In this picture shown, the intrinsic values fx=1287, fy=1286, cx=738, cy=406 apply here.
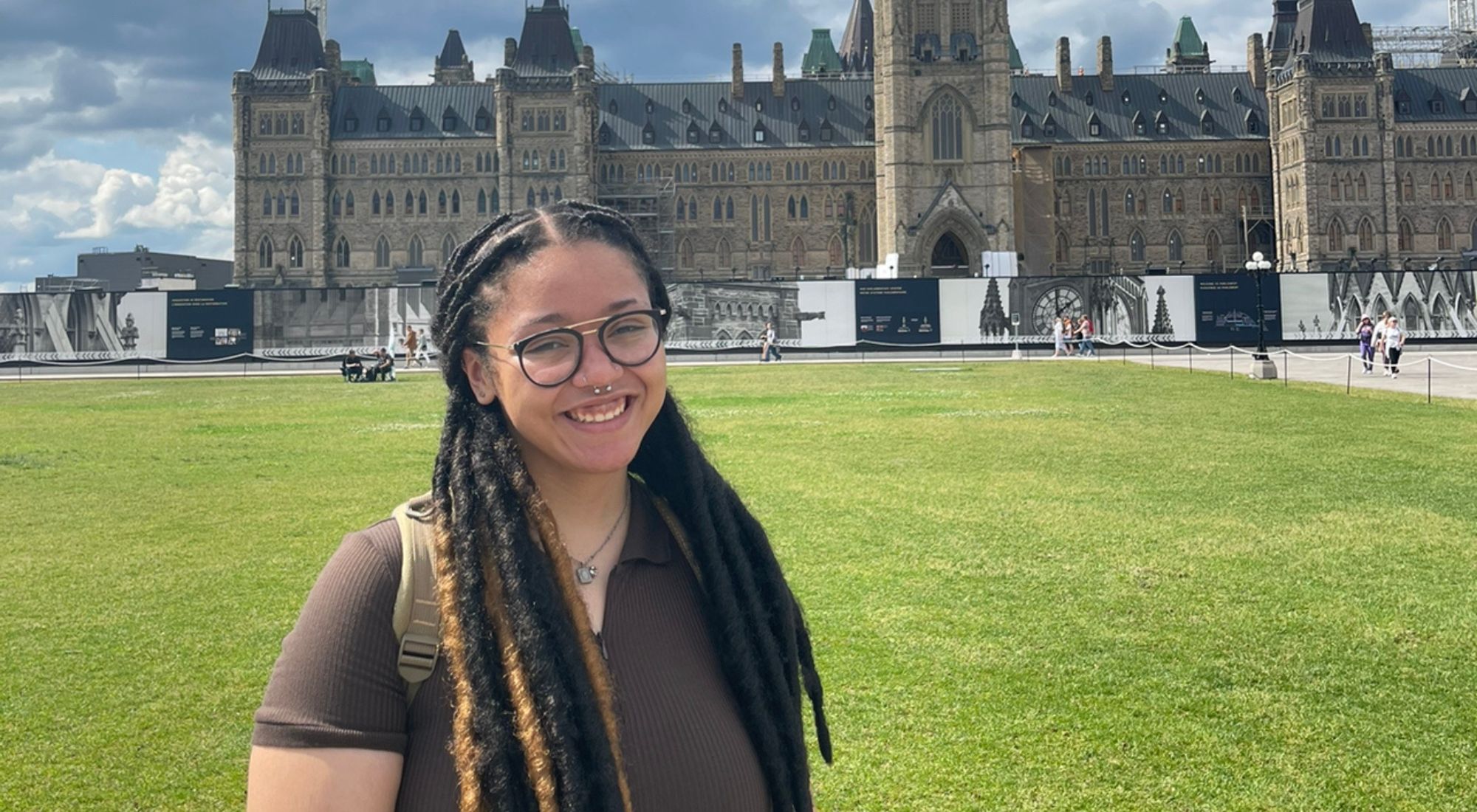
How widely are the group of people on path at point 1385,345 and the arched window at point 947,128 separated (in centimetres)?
4494

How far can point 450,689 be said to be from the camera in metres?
2.11

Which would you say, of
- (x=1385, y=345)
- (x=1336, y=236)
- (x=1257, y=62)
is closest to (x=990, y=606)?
(x=1385, y=345)

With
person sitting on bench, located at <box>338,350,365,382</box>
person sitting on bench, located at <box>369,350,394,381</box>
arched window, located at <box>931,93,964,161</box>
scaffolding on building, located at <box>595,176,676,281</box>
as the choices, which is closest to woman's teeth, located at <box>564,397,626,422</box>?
person sitting on bench, located at <box>369,350,394,381</box>

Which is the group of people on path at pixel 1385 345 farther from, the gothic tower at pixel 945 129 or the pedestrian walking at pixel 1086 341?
the gothic tower at pixel 945 129

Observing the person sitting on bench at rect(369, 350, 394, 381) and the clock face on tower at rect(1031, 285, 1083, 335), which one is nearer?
the person sitting on bench at rect(369, 350, 394, 381)

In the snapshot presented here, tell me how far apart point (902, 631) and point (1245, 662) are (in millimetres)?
1698

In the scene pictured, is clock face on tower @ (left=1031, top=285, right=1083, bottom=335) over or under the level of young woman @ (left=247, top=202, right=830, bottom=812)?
over

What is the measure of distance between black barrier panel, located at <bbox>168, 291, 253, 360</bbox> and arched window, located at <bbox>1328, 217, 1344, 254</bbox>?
228 feet

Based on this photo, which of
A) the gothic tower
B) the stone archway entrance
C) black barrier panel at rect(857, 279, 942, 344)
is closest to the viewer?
black barrier panel at rect(857, 279, 942, 344)

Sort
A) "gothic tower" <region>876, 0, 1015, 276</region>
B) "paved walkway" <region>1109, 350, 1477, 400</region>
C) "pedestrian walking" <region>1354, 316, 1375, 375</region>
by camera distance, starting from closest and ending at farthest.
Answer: "paved walkway" <region>1109, 350, 1477, 400</region> → "pedestrian walking" <region>1354, 316, 1375, 375</region> → "gothic tower" <region>876, 0, 1015, 276</region>

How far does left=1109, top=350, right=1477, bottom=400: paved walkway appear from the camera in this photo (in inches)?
1016

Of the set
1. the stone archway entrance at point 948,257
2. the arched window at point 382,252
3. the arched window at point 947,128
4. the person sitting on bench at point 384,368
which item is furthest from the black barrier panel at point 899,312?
the arched window at point 382,252

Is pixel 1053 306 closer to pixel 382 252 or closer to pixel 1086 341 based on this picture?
pixel 1086 341

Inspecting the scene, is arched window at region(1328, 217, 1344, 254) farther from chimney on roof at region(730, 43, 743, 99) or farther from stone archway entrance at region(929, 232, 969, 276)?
chimney on roof at region(730, 43, 743, 99)
